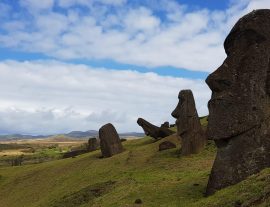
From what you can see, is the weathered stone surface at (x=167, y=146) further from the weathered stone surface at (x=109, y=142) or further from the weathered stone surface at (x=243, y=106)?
the weathered stone surface at (x=243, y=106)

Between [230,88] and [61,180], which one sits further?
[61,180]

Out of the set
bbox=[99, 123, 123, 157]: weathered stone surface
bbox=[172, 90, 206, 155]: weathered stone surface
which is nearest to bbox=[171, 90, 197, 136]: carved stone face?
bbox=[172, 90, 206, 155]: weathered stone surface

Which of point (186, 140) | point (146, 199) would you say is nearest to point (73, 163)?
point (186, 140)

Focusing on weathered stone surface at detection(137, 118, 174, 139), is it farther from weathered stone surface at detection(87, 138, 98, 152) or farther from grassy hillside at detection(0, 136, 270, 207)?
weathered stone surface at detection(87, 138, 98, 152)

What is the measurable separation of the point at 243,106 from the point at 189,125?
59.3ft

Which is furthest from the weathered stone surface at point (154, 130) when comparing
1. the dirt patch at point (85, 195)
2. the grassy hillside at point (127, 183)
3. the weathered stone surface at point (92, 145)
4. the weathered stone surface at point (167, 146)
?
the dirt patch at point (85, 195)

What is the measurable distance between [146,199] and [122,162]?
57.2ft

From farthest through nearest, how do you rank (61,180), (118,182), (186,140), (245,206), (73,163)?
(73,163) → (61,180) → (186,140) → (118,182) → (245,206)

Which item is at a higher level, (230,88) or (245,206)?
(230,88)

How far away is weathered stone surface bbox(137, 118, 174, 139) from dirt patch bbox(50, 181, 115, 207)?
20594mm

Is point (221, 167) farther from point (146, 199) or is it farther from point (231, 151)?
point (146, 199)

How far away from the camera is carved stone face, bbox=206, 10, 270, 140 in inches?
829

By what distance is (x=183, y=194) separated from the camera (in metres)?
22.9

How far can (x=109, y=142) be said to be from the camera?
48.0 m
